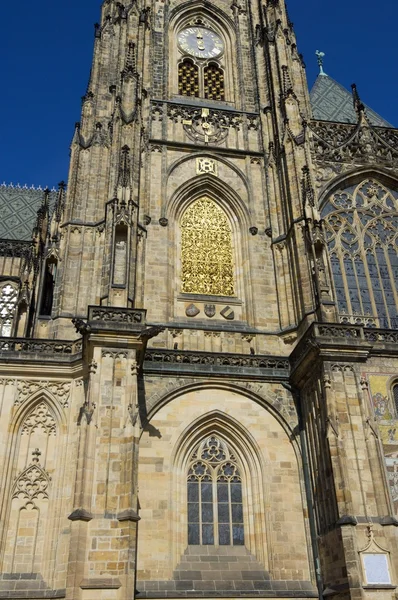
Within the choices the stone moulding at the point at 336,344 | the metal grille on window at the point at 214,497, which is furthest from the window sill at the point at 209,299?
the metal grille on window at the point at 214,497

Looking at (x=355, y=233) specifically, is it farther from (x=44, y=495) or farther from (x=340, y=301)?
A: (x=44, y=495)

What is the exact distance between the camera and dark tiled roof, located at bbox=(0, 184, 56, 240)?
29.1m

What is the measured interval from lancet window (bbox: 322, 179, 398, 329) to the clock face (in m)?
8.37

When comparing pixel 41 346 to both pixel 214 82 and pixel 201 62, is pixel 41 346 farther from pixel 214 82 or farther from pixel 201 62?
pixel 201 62

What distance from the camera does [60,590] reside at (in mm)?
13438

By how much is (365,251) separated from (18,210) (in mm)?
18229

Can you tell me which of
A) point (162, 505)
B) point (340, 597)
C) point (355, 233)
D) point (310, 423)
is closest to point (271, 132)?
point (355, 233)

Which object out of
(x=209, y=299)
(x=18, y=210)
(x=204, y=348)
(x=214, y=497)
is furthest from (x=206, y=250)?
(x=18, y=210)

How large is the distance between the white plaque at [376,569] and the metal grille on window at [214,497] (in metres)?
3.30

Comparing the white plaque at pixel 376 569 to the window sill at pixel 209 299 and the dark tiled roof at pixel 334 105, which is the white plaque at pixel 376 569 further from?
the dark tiled roof at pixel 334 105

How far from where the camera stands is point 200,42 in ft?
83.1

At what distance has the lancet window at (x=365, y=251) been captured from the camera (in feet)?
64.3

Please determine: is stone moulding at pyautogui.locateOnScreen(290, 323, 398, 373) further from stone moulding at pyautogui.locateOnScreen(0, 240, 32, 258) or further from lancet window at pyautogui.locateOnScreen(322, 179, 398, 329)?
stone moulding at pyautogui.locateOnScreen(0, 240, 32, 258)

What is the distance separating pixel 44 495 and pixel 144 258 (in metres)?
7.23
